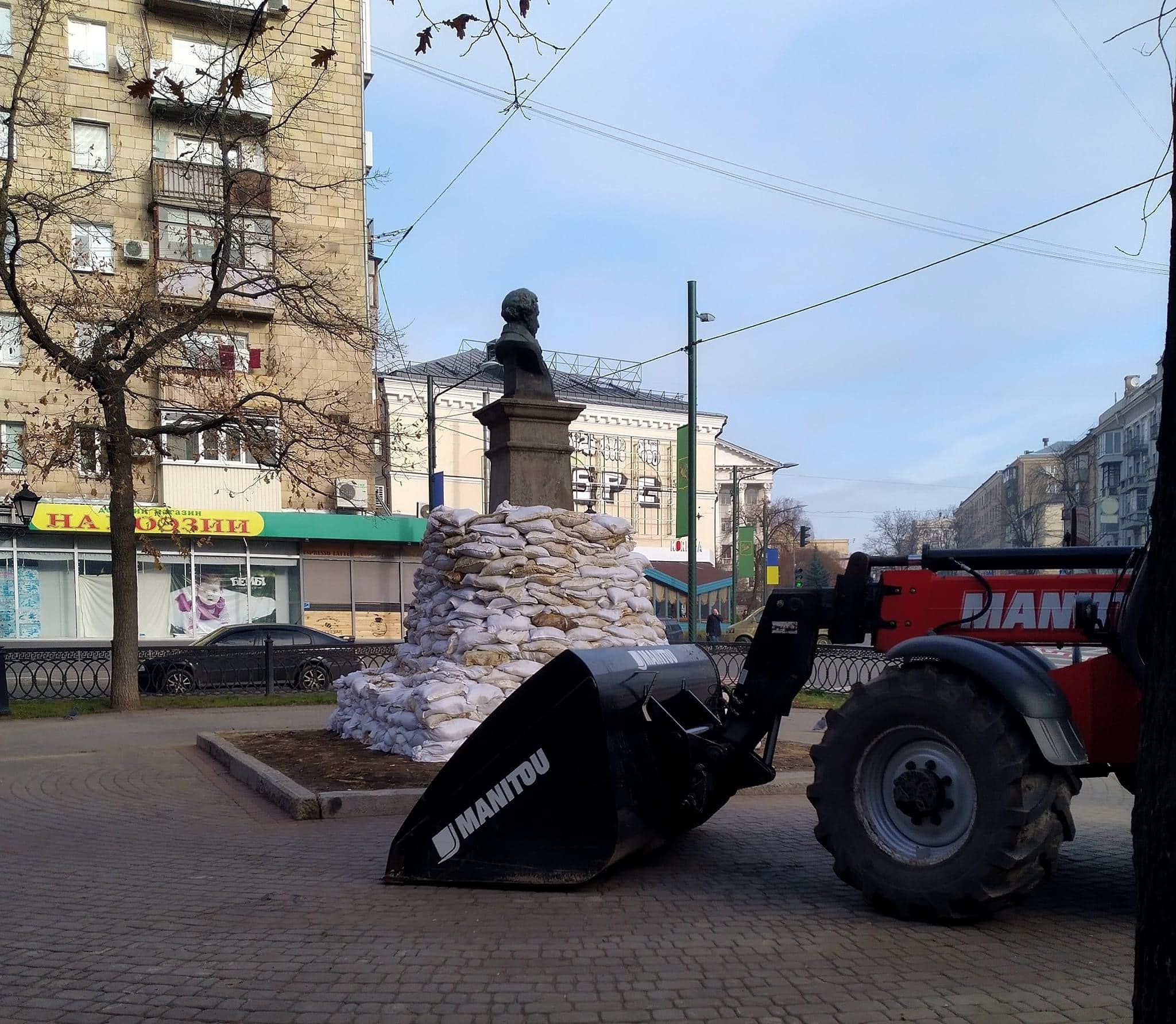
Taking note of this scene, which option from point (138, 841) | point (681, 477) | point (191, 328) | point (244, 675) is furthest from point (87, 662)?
point (138, 841)

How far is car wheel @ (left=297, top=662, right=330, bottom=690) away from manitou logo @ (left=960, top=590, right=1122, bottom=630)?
17.0 meters

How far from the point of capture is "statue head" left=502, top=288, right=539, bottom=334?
1131cm

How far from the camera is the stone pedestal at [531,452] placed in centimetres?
1071

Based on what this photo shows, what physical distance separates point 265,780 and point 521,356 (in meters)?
4.70

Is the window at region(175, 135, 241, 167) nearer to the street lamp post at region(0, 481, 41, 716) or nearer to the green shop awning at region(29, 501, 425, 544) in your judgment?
the street lamp post at region(0, 481, 41, 716)

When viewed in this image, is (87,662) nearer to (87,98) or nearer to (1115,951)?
(87,98)

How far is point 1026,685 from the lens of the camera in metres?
4.84

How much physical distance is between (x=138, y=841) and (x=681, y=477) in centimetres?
Result: 1619

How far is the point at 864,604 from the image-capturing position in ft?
19.1

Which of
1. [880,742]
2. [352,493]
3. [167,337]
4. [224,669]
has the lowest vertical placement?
[224,669]

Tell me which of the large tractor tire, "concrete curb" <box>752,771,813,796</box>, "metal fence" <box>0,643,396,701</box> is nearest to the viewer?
the large tractor tire

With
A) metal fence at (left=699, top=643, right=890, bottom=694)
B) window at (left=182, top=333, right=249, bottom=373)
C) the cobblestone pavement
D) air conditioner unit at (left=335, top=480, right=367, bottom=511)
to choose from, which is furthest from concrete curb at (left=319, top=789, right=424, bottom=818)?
air conditioner unit at (left=335, top=480, right=367, bottom=511)

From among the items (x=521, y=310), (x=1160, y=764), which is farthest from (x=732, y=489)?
(x=1160, y=764)

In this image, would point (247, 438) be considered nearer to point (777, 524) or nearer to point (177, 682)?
point (177, 682)
